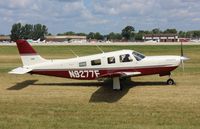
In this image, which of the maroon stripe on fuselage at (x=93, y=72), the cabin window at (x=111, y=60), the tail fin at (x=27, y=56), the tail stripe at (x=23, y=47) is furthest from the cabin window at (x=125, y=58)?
the tail stripe at (x=23, y=47)

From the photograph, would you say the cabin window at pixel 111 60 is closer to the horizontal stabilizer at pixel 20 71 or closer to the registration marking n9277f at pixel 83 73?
the registration marking n9277f at pixel 83 73

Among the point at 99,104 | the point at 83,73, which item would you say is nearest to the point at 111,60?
the point at 83,73

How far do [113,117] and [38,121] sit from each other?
228 centimetres

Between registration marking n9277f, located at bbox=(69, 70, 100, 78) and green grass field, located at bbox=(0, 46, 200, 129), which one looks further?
registration marking n9277f, located at bbox=(69, 70, 100, 78)

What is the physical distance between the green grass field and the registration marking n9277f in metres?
0.52

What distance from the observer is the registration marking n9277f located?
17945 millimetres

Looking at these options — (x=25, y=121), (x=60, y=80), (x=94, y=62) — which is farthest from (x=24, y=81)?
(x=25, y=121)

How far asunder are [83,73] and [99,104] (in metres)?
4.63

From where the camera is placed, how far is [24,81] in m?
20.2

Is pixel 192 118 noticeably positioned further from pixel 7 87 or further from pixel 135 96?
pixel 7 87

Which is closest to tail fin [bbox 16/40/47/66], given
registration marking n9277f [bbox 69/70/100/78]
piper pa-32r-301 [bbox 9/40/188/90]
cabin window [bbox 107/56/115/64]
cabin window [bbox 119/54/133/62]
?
piper pa-32r-301 [bbox 9/40/188/90]

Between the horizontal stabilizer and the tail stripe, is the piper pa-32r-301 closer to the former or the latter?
the horizontal stabilizer

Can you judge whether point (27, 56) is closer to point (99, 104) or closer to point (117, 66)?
point (117, 66)

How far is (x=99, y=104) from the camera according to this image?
1365 cm
